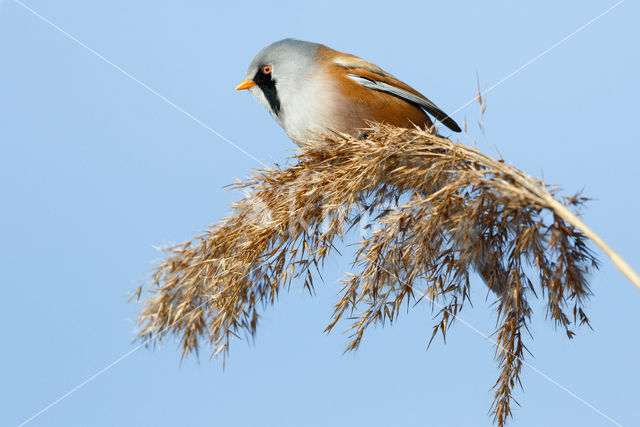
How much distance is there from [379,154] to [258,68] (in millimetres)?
938

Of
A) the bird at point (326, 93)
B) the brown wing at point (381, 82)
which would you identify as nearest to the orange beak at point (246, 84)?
the bird at point (326, 93)

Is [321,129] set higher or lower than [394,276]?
higher

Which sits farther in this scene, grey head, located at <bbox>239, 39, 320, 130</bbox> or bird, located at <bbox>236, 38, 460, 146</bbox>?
grey head, located at <bbox>239, 39, 320, 130</bbox>

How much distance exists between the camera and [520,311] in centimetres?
211

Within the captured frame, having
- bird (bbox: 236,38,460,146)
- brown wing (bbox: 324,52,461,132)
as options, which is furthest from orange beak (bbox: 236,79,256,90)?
brown wing (bbox: 324,52,461,132)

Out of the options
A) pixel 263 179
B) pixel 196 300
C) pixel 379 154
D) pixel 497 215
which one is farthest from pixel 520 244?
pixel 196 300

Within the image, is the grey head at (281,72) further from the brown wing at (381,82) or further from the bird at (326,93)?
the brown wing at (381,82)

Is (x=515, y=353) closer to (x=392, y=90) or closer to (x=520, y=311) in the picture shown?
(x=520, y=311)

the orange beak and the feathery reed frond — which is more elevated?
the orange beak

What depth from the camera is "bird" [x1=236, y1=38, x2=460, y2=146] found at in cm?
250

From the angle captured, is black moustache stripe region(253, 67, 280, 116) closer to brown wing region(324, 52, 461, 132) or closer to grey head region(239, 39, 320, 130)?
grey head region(239, 39, 320, 130)

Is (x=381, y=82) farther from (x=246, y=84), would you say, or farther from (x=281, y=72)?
(x=246, y=84)

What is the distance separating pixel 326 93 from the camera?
2.52 metres

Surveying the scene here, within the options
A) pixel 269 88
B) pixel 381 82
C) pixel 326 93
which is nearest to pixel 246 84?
pixel 269 88
